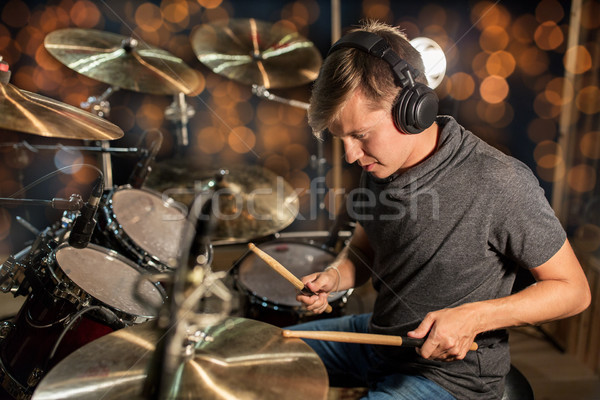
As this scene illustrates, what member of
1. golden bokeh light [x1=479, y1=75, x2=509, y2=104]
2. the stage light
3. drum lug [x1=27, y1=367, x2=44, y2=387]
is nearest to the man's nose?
drum lug [x1=27, y1=367, x2=44, y2=387]

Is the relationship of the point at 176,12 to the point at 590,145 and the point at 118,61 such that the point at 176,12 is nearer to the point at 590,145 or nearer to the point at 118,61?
the point at 118,61

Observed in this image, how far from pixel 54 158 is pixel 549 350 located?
10.5 ft

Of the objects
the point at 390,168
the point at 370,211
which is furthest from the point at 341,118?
the point at 370,211

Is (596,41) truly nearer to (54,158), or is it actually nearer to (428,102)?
(428,102)

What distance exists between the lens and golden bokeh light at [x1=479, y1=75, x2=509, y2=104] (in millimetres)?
2816

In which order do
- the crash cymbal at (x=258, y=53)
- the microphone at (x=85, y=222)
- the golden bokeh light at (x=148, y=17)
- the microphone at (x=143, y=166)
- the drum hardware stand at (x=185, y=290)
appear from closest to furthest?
the drum hardware stand at (x=185, y=290), the microphone at (x=85, y=222), the microphone at (x=143, y=166), the crash cymbal at (x=258, y=53), the golden bokeh light at (x=148, y=17)

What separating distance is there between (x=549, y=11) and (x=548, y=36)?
0.16 m

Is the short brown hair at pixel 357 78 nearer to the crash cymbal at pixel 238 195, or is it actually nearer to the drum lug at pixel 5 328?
the drum lug at pixel 5 328

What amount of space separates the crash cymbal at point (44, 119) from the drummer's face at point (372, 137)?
2.14 ft

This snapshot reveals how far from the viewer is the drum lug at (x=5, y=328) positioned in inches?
A: 46.4

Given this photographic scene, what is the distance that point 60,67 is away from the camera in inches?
102

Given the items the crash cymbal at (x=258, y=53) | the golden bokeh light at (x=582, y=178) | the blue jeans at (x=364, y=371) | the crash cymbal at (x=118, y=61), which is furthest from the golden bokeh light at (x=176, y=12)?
the golden bokeh light at (x=582, y=178)

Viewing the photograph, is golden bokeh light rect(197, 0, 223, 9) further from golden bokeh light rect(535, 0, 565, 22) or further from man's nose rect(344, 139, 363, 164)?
man's nose rect(344, 139, 363, 164)

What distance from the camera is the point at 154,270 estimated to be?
1518 millimetres
